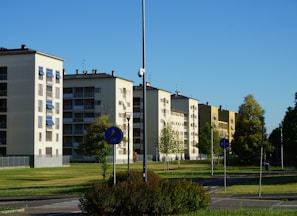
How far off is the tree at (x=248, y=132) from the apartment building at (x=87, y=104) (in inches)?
1354

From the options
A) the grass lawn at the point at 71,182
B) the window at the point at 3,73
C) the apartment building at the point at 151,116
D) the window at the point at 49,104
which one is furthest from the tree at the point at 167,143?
the apartment building at the point at 151,116

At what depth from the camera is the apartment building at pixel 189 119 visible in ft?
534

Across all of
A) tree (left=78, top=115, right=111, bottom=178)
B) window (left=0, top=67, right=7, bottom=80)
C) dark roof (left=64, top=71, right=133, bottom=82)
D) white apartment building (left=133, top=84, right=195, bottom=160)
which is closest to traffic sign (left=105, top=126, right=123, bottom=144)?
tree (left=78, top=115, right=111, bottom=178)

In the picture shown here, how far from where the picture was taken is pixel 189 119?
164m

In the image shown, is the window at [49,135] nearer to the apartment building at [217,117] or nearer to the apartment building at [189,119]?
the apartment building at [189,119]

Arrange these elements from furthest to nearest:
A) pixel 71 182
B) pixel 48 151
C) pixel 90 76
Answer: pixel 90 76
pixel 48 151
pixel 71 182

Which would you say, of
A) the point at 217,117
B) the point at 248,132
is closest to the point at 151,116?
the point at 217,117

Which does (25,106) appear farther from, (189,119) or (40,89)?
(189,119)

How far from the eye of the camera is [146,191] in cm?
1498

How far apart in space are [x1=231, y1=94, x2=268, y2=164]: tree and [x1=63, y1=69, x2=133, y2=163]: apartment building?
34.4 metres

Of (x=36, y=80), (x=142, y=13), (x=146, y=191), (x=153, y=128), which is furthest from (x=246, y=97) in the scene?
(x=146, y=191)

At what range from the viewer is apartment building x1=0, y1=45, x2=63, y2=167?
9331 cm

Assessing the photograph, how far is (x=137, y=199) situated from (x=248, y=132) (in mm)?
75344

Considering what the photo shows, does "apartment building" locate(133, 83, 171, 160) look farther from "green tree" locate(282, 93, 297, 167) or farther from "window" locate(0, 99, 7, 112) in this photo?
"green tree" locate(282, 93, 297, 167)
